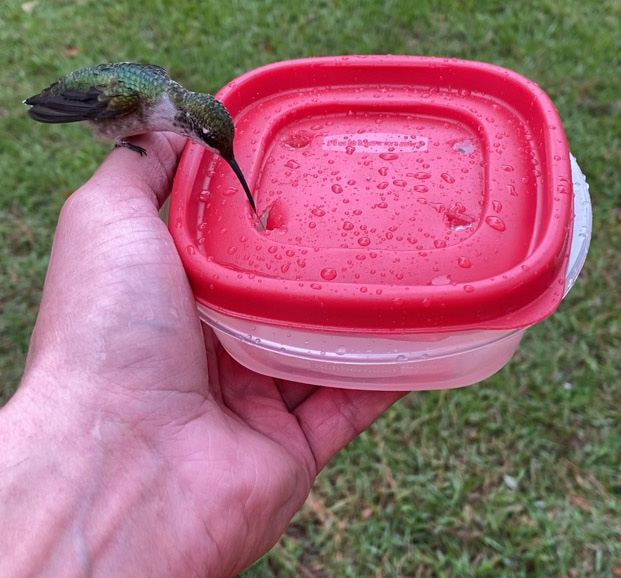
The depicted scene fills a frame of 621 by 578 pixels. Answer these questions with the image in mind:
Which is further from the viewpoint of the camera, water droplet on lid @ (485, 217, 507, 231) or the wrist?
water droplet on lid @ (485, 217, 507, 231)

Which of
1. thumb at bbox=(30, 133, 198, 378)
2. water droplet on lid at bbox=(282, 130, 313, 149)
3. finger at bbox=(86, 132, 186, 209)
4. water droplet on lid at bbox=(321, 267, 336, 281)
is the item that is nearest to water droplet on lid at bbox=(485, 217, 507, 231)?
water droplet on lid at bbox=(321, 267, 336, 281)

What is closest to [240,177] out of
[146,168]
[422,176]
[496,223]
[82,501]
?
[146,168]

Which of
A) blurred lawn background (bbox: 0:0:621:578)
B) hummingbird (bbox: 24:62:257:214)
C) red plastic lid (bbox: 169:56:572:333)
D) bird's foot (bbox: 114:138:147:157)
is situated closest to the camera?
red plastic lid (bbox: 169:56:572:333)

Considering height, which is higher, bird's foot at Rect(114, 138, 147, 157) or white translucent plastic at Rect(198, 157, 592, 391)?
bird's foot at Rect(114, 138, 147, 157)

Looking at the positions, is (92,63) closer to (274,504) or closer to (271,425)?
(271,425)

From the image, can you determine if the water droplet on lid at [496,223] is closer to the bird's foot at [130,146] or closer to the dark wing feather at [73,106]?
the bird's foot at [130,146]

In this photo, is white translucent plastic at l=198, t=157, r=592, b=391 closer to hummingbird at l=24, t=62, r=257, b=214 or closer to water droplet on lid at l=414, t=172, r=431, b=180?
water droplet on lid at l=414, t=172, r=431, b=180

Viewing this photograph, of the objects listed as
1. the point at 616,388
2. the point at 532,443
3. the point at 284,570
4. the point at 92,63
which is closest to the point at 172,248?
the point at 284,570

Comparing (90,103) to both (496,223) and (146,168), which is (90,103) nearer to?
(146,168)

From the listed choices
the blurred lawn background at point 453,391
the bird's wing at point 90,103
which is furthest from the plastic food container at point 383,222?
the blurred lawn background at point 453,391
